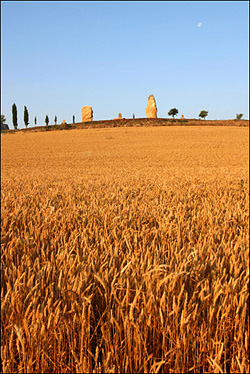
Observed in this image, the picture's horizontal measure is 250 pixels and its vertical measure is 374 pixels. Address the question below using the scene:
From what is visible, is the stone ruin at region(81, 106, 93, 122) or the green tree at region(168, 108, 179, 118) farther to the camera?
the green tree at region(168, 108, 179, 118)

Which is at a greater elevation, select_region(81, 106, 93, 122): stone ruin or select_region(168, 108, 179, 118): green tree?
select_region(168, 108, 179, 118): green tree

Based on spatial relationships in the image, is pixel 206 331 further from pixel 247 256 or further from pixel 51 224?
pixel 51 224

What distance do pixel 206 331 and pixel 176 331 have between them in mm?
141

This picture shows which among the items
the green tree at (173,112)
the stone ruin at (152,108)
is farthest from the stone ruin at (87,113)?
the green tree at (173,112)

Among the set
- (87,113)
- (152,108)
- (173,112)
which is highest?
(173,112)

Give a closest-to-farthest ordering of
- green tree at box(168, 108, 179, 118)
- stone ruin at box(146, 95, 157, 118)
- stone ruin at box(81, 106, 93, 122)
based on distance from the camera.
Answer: stone ruin at box(81, 106, 93, 122) → stone ruin at box(146, 95, 157, 118) → green tree at box(168, 108, 179, 118)

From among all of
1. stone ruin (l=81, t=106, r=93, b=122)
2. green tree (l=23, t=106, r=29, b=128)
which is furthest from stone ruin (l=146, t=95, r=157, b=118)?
green tree (l=23, t=106, r=29, b=128)

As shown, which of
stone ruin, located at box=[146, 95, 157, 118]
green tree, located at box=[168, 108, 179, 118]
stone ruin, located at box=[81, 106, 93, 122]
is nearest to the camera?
stone ruin, located at box=[81, 106, 93, 122]

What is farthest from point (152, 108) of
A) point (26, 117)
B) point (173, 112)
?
point (26, 117)

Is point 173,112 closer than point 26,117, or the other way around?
point 26,117

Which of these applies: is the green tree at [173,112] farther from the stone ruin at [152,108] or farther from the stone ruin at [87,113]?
the stone ruin at [87,113]

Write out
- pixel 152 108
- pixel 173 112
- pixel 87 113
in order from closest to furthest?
pixel 87 113
pixel 152 108
pixel 173 112

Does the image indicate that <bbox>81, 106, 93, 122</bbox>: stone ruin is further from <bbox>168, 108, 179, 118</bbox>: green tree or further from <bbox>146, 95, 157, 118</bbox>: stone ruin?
<bbox>168, 108, 179, 118</bbox>: green tree

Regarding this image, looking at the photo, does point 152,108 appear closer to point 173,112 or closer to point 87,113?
point 173,112
